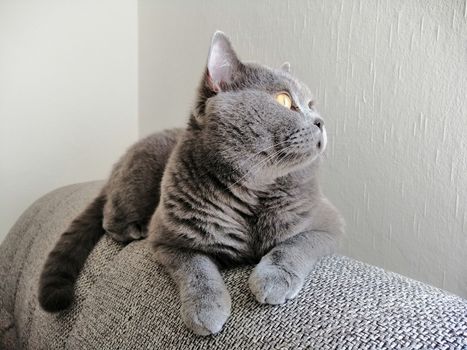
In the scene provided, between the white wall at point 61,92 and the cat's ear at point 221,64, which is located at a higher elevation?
the cat's ear at point 221,64

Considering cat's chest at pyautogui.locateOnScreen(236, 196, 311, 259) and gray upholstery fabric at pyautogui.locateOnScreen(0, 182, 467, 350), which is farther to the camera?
cat's chest at pyautogui.locateOnScreen(236, 196, 311, 259)

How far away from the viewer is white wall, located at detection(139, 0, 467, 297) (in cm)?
95

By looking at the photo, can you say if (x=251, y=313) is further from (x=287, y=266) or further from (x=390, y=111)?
(x=390, y=111)

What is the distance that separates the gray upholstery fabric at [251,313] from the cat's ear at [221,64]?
323 mm

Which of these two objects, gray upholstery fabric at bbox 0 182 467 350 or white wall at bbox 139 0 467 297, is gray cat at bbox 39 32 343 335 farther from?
white wall at bbox 139 0 467 297

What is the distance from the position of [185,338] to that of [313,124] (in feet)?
1.29

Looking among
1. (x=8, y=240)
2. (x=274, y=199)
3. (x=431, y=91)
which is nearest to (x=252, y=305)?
(x=274, y=199)

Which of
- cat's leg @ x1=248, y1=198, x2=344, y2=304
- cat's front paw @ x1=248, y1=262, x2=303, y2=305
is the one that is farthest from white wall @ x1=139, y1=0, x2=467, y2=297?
cat's front paw @ x1=248, y1=262, x2=303, y2=305

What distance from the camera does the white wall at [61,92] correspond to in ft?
5.00

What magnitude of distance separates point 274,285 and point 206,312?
0.10m

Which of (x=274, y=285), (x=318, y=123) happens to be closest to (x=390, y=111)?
(x=318, y=123)

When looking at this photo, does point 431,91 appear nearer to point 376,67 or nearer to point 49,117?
point 376,67

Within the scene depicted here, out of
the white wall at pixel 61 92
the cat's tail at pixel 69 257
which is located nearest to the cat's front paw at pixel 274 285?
the cat's tail at pixel 69 257

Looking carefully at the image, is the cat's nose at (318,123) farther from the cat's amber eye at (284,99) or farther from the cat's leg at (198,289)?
the cat's leg at (198,289)
